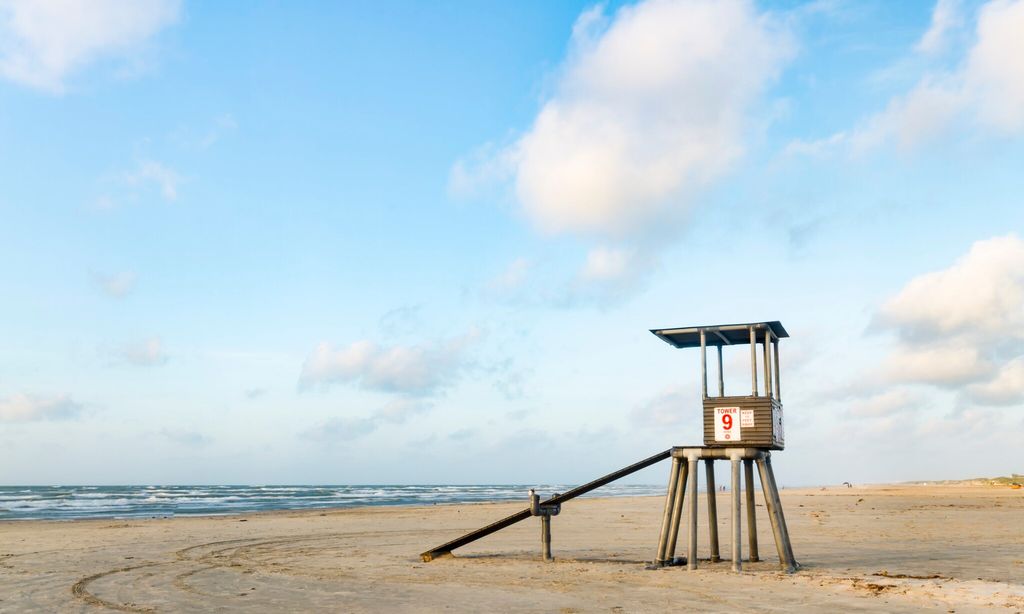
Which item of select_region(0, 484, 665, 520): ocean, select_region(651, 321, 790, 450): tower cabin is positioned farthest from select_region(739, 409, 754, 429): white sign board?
select_region(0, 484, 665, 520): ocean

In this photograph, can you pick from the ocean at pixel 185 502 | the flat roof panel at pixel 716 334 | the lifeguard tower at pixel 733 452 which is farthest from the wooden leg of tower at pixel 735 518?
the ocean at pixel 185 502

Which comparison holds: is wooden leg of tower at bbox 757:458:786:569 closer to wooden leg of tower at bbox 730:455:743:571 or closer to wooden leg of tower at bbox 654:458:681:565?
wooden leg of tower at bbox 730:455:743:571

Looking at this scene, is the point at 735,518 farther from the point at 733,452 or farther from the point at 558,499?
the point at 558,499

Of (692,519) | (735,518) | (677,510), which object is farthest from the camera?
(677,510)

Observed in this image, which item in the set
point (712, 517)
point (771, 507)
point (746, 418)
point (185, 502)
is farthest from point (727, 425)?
point (185, 502)

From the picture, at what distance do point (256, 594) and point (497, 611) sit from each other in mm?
4495

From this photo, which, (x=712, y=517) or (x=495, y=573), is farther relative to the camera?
(x=712, y=517)

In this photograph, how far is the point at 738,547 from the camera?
1611 centimetres

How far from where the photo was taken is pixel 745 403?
16.7 metres

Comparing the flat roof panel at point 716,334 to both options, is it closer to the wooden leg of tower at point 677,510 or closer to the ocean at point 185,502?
the wooden leg of tower at point 677,510

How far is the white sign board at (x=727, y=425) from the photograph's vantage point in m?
16.7

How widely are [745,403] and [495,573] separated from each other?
620cm

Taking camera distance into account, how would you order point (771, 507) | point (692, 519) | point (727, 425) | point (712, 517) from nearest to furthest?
point (771, 507)
point (692, 519)
point (727, 425)
point (712, 517)

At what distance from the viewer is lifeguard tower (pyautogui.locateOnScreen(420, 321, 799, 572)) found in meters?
16.3
